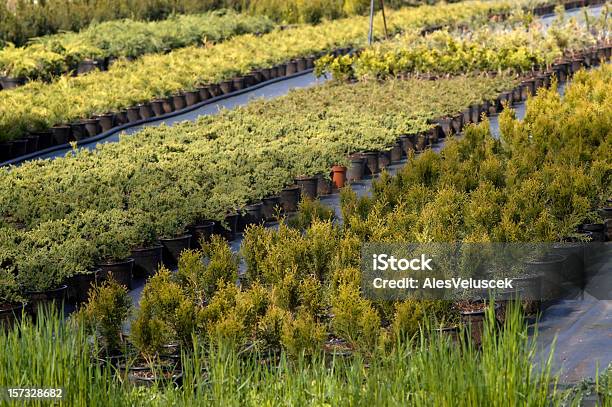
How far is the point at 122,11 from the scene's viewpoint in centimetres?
3048

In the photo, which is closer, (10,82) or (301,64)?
(10,82)

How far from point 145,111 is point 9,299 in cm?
1104

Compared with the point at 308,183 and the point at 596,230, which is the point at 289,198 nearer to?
the point at 308,183

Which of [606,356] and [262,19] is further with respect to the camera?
[262,19]

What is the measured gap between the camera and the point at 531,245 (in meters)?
8.86

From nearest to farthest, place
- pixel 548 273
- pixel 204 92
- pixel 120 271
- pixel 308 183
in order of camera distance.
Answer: pixel 548 273 → pixel 120 271 → pixel 308 183 → pixel 204 92

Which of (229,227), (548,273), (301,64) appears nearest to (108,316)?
(548,273)

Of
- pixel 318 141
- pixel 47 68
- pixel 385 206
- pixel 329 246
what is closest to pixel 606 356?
pixel 329 246

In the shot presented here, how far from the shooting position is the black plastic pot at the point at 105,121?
17.6m

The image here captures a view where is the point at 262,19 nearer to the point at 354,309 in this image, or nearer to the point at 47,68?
the point at 47,68

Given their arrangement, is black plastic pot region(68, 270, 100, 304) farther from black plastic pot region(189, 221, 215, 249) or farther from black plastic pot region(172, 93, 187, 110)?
black plastic pot region(172, 93, 187, 110)

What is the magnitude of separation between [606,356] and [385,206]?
3568 millimetres

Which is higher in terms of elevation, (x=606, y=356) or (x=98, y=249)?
(x=98, y=249)

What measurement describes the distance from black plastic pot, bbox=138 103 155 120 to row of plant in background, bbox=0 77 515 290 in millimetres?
2173
